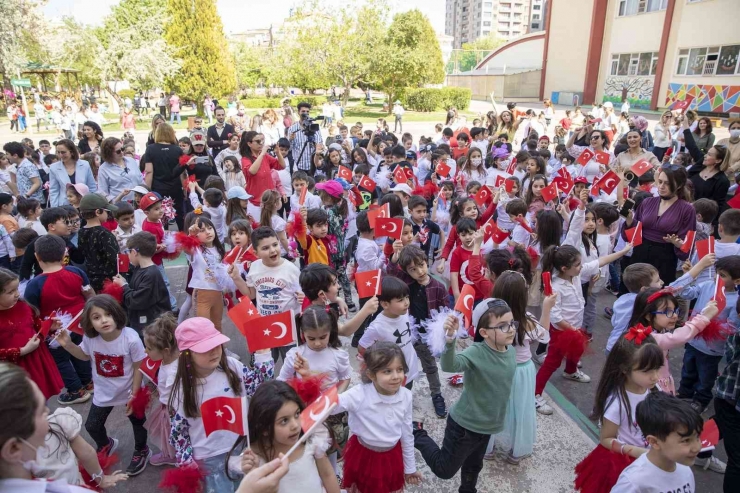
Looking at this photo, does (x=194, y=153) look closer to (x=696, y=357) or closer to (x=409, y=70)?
(x=696, y=357)

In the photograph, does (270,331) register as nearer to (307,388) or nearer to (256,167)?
(307,388)

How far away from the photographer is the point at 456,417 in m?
2.89

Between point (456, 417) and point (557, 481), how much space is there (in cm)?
116

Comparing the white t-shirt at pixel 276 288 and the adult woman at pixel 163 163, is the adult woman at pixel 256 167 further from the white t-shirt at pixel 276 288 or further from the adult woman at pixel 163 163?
the white t-shirt at pixel 276 288

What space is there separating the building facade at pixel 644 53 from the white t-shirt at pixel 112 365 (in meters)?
30.7

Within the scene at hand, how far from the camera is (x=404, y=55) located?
32938 mm

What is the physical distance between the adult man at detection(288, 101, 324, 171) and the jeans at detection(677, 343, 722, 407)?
264 inches

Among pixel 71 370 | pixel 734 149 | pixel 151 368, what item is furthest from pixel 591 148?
pixel 71 370

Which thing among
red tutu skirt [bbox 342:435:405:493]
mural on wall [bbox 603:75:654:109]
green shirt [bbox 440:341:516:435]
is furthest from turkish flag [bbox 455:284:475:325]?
mural on wall [bbox 603:75:654:109]

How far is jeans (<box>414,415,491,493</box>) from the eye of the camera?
2.87 metres

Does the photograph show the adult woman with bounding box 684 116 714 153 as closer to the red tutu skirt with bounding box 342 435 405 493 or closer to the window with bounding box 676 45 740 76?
the red tutu skirt with bounding box 342 435 405 493

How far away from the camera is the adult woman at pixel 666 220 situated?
15.7ft

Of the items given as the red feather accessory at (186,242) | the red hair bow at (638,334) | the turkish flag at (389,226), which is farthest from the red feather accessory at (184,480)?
the red hair bow at (638,334)

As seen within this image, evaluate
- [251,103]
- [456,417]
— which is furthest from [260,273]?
[251,103]
